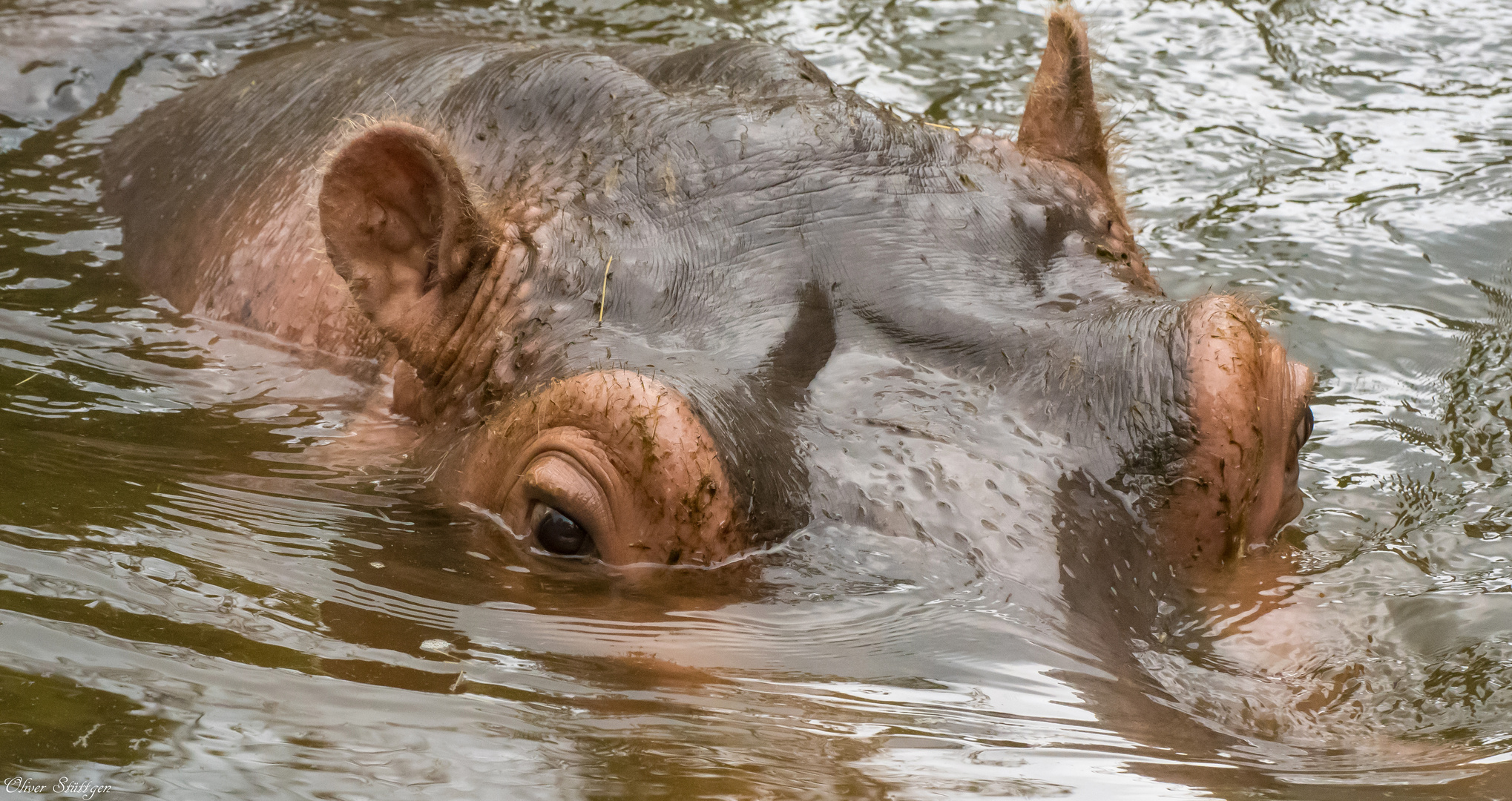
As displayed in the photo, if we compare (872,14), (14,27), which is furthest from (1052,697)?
(872,14)

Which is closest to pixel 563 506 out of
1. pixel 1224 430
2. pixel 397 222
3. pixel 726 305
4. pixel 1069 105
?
pixel 726 305

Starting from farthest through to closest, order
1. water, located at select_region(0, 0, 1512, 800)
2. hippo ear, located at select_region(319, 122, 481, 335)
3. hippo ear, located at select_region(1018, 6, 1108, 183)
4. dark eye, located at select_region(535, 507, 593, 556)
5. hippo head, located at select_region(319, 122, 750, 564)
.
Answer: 1. hippo ear, located at select_region(1018, 6, 1108, 183)
2. hippo ear, located at select_region(319, 122, 481, 335)
3. dark eye, located at select_region(535, 507, 593, 556)
4. hippo head, located at select_region(319, 122, 750, 564)
5. water, located at select_region(0, 0, 1512, 800)

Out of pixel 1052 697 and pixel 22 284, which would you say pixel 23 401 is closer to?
pixel 22 284

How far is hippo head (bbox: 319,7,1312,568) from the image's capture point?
113 inches

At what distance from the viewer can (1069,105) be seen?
408 centimetres

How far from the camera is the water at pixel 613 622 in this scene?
2.33 meters

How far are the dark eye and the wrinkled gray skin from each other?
308 millimetres

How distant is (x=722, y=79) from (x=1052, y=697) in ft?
6.92

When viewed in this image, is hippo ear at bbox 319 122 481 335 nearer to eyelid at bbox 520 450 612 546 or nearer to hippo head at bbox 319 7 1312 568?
hippo head at bbox 319 7 1312 568

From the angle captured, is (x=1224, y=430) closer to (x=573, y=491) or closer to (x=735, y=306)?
(x=735, y=306)

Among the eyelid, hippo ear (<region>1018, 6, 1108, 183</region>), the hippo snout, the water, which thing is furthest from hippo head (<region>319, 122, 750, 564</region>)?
hippo ear (<region>1018, 6, 1108, 183</region>)

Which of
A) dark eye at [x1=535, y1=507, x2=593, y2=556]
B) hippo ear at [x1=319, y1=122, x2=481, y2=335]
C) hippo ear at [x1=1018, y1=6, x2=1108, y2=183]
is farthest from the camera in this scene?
hippo ear at [x1=1018, y1=6, x2=1108, y2=183]

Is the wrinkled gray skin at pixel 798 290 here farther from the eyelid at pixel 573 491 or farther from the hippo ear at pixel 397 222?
the eyelid at pixel 573 491

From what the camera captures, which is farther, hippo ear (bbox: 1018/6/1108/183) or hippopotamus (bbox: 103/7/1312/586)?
hippo ear (bbox: 1018/6/1108/183)
